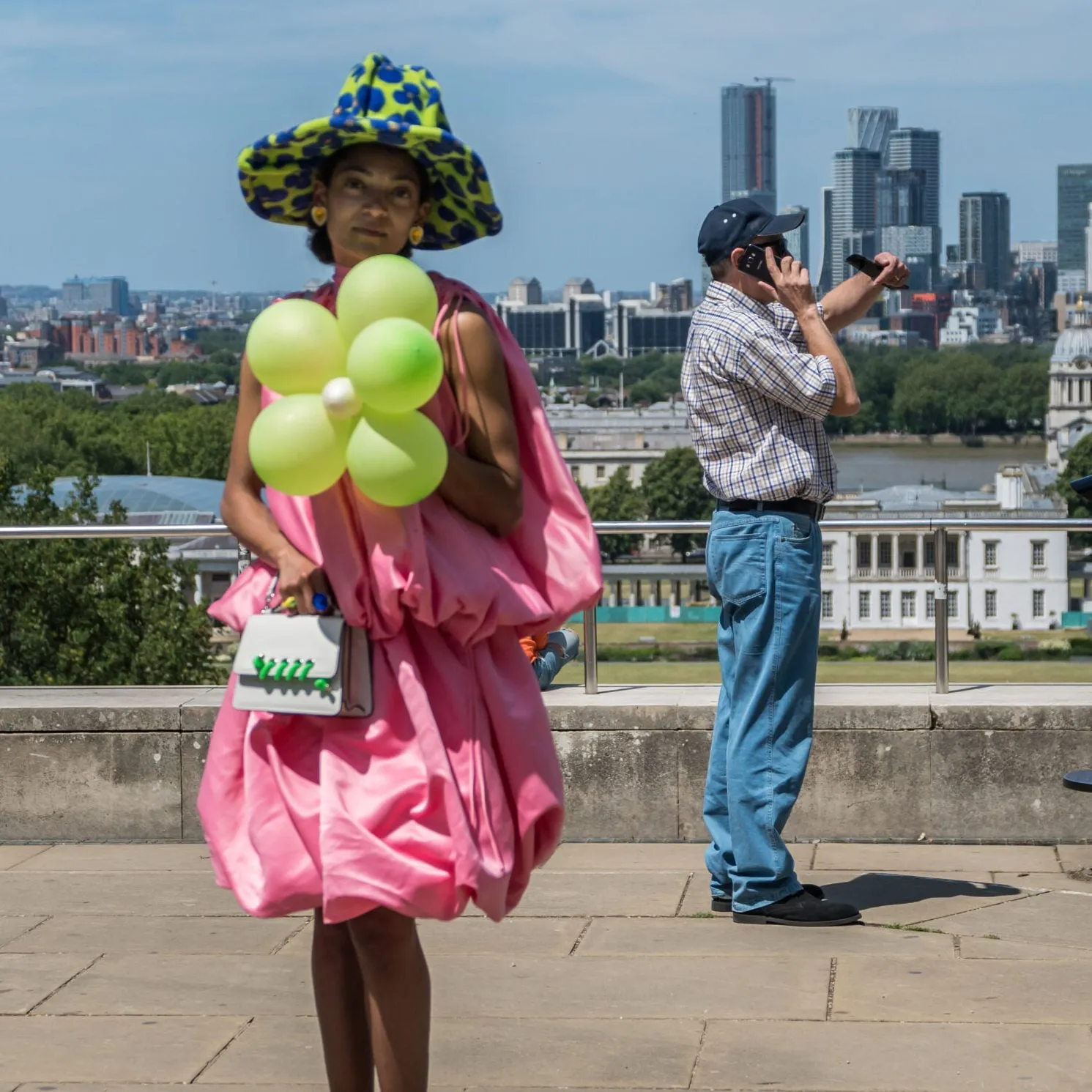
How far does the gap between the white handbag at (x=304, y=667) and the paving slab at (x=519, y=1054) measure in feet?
3.89

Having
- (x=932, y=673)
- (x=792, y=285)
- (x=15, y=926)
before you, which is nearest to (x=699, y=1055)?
(x=792, y=285)

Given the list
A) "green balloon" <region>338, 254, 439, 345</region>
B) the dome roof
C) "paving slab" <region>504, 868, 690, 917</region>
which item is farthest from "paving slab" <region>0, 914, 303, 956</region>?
the dome roof

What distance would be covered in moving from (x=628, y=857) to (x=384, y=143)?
332 cm

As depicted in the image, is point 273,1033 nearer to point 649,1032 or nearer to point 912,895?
point 649,1032

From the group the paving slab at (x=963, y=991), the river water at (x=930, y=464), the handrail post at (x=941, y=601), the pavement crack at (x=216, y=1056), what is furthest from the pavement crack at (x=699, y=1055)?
the river water at (x=930, y=464)

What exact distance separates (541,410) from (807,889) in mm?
2369

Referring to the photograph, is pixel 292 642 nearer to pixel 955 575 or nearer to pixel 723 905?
pixel 723 905

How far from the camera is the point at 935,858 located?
5.83 metres

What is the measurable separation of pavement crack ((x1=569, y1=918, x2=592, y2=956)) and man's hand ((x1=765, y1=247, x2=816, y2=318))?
63.9 inches

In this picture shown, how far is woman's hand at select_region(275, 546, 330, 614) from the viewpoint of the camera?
2967 millimetres

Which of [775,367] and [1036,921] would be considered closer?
[775,367]

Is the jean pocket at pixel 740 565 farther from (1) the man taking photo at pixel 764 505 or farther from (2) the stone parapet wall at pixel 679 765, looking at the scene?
Answer: (2) the stone parapet wall at pixel 679 765

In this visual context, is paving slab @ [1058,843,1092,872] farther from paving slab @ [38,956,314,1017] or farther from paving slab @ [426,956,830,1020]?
paving slab @ [38,956,314,1017]

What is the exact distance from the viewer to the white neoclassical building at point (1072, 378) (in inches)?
7092
